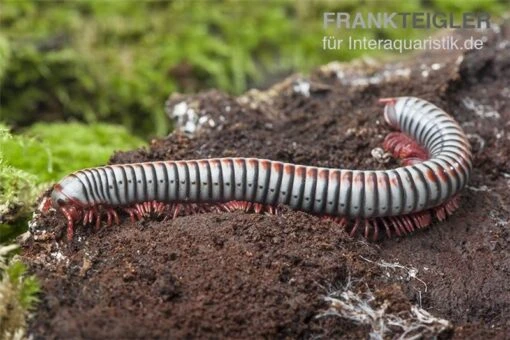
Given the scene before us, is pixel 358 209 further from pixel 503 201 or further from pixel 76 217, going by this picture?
pixel 76 217

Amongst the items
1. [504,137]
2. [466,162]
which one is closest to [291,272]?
Result: [466,162]

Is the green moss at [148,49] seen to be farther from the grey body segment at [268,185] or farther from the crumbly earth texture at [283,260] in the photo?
the grey body segment at [268,185]

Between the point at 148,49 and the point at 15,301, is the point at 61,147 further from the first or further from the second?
the point at 15,301

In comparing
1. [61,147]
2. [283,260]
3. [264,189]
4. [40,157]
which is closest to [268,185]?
[264,189]

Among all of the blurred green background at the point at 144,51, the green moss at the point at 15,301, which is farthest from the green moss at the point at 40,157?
the green moss at the point at 15,301

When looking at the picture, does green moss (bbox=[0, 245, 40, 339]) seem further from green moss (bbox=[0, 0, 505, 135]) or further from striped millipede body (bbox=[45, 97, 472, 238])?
green moss (bbox=[0, 0, 505, 135])

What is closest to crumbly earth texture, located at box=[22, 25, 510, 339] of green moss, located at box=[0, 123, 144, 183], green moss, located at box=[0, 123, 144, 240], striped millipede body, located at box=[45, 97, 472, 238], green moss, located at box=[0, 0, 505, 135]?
striped millipede body, located at box=[45, 97, 472, 238]
